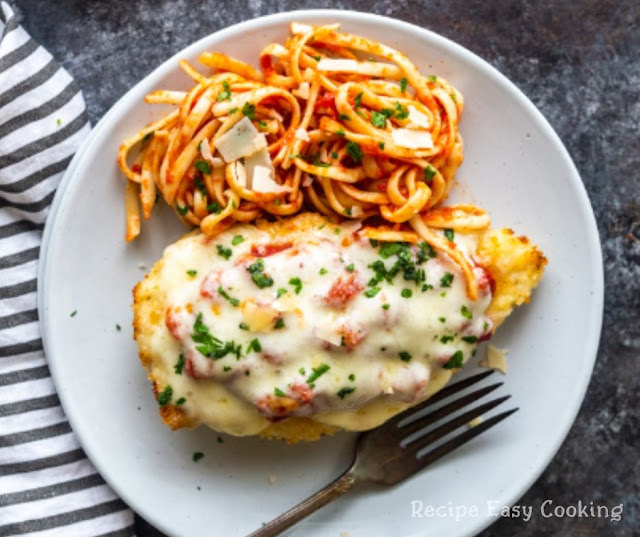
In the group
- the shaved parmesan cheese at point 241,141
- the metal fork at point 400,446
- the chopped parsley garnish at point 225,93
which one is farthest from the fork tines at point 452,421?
the chopped parsley garnish at point 225,93

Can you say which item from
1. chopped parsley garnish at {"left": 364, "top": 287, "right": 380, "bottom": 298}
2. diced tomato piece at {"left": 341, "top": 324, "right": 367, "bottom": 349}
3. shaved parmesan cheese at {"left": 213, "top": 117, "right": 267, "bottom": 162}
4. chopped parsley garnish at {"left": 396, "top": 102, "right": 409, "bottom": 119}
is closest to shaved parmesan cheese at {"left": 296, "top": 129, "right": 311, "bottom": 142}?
shaved parmesan cheese at {"left": 213, "top": 117, "right": 267, "bottom": 162}

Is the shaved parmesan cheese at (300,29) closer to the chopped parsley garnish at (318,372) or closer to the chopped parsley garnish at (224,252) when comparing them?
the chopped parsley garnish at (224,252)

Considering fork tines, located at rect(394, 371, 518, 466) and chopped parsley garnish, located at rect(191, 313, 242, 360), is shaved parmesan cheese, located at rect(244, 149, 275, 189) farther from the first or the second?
fork tines, located at rect(394, 371, 518, 466)

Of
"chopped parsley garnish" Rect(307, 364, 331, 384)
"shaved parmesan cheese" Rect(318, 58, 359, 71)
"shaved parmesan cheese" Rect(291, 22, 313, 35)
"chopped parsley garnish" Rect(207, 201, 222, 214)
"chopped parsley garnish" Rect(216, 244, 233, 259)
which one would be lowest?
"chopped parsley garnish" Rect(307, 364, 331, 384)

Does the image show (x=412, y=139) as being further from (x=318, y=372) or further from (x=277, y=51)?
(x=318, y=372)

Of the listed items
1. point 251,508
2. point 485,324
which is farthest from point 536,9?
point 251,508

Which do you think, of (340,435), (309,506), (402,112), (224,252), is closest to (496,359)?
(340,435)
